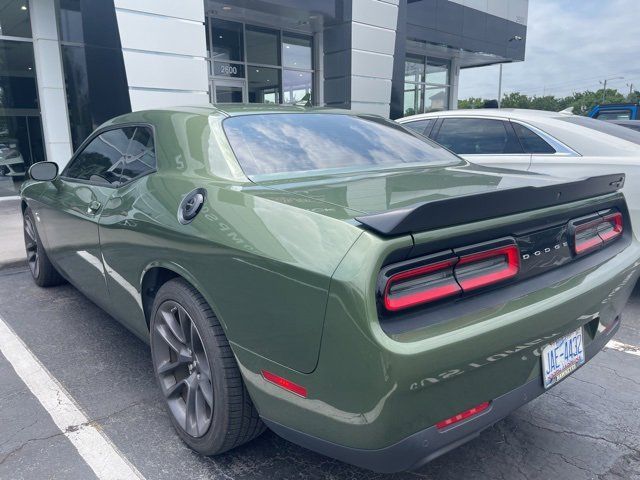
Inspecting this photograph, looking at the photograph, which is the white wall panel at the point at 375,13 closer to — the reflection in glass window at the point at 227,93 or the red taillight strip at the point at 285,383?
the reflection in glass window at the point at 227,93

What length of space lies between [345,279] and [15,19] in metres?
11.4

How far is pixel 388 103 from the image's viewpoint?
47.2 feet

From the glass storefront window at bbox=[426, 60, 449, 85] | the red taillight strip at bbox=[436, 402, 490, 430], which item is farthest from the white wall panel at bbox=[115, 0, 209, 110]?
the glass storefront window at bbox=[426, 60, 449, 85]

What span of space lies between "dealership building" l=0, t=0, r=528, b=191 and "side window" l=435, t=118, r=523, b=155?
5.96 meters

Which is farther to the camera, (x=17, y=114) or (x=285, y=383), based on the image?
(x=17, y=114)

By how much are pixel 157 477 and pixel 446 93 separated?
2227 centimetres

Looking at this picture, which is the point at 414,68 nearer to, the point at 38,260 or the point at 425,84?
the point at 425,84

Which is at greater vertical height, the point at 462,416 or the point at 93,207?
the point at 93,207

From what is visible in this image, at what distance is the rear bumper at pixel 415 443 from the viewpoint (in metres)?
1.60

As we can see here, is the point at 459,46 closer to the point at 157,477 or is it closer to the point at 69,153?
the point at 69,153

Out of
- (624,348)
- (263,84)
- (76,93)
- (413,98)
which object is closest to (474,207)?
(624,348)

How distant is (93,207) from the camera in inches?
120

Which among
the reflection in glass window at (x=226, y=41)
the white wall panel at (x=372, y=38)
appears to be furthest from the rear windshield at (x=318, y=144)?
the reflection in glass window at (x=226, y=41)

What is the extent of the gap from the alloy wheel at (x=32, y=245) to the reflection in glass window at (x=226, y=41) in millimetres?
9912
